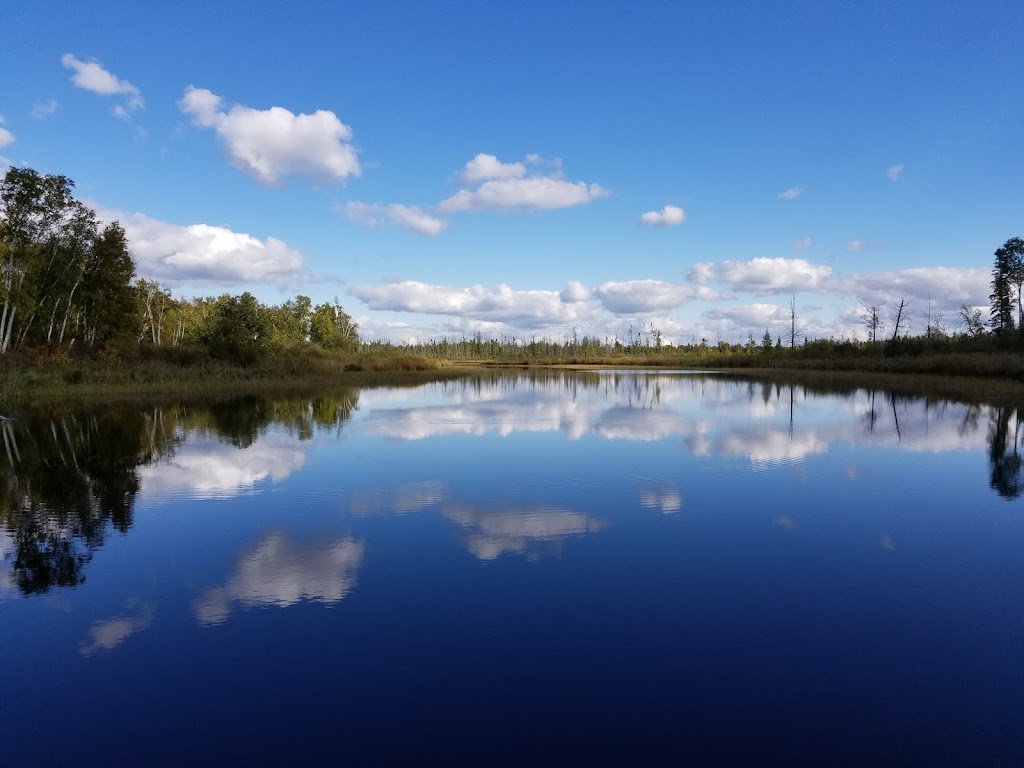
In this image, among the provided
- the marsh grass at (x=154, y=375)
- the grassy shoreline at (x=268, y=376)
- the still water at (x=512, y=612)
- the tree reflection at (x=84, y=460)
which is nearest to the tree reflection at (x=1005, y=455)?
the still water at (x=512, y=612)

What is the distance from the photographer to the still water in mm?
3988

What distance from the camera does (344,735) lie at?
13.0 feet

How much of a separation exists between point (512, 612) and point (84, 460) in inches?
463

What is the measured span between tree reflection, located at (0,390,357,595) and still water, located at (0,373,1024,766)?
8 cm

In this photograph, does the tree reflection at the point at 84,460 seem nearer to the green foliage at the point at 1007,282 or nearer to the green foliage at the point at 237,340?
the green foliage at the point at 237,340

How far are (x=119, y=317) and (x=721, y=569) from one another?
42.1 meters

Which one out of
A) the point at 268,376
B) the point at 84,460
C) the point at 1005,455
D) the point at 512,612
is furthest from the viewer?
the point at 268,376

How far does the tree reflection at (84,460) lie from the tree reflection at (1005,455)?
1364 cm

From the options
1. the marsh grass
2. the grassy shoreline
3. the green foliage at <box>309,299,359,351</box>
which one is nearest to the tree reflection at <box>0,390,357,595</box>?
the marsh grass

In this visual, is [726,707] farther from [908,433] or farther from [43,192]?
[43,192]

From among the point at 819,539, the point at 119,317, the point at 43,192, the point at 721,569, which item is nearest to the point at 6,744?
the point at 721,569

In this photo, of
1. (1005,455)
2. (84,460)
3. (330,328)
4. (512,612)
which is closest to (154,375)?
(84,460)

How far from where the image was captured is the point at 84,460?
13.2 meters

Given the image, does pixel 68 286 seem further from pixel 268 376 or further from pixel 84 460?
pixel 84 460
